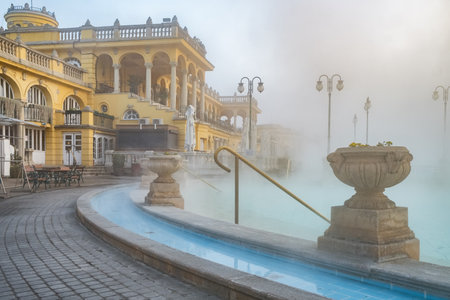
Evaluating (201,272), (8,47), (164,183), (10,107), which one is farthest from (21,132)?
(201,272)

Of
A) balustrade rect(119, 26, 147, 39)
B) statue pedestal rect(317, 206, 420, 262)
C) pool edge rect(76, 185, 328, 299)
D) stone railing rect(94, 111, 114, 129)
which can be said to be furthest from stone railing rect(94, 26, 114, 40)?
statue pedestal rect(317, 206, 420, 262)

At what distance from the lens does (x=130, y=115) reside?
31.2m

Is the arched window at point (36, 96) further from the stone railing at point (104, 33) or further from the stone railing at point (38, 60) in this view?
the stone railing at point (104, 33)

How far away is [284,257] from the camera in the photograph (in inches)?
163

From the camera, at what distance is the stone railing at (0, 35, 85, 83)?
2211 centimetres

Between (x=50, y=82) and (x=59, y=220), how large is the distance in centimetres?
2139

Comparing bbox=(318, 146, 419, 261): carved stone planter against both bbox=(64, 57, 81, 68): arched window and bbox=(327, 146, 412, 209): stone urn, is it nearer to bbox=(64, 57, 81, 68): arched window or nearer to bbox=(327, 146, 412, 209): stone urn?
bbox=(327, 146, 412, 209): stone urn

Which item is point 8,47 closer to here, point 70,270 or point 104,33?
point 104,33

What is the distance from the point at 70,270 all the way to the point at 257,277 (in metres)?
2.14

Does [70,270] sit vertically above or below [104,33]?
below

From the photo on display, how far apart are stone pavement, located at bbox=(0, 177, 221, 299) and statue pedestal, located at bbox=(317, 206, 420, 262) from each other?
4.70 ft

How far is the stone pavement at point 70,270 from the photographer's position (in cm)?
342

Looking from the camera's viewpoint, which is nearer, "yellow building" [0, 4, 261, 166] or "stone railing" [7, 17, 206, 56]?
"yellow building" [0, 4, 261, 166]

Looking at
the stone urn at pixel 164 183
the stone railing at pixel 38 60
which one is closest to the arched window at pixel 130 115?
the stone railing at pixel 38 60
